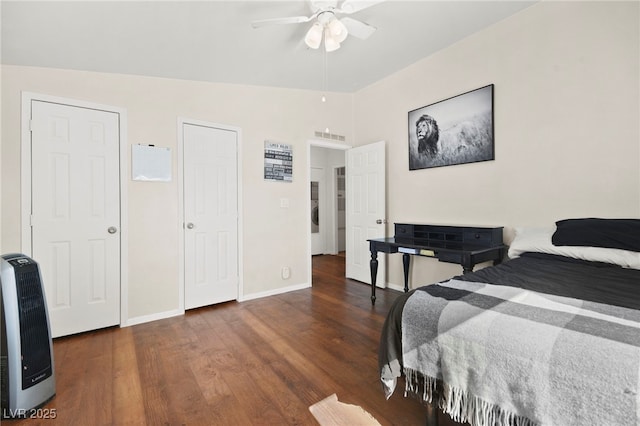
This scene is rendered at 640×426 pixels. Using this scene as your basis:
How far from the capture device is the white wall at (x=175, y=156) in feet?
7.75

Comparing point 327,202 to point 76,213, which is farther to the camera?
point 327,202

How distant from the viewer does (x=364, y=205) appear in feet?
13.3

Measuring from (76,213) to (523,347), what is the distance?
10.7 ft

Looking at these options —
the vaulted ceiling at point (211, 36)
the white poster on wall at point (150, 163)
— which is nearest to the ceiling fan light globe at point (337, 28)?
the vaulted ceiling at point (211, 36)

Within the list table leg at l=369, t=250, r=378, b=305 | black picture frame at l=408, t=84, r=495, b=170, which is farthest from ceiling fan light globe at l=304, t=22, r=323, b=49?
table leg at l=369, t=250, r=378, b=305

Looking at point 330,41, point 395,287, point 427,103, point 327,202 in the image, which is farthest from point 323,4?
point 327,202

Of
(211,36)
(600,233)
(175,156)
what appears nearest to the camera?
(600,233)

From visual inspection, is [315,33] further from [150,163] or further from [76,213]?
[76,213]

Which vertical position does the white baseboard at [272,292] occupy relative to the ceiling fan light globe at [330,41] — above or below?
below

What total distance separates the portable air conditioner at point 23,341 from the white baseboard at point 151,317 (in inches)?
44.2

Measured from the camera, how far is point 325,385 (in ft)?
5.99

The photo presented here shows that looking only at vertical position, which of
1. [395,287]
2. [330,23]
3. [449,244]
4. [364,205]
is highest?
[330,23]

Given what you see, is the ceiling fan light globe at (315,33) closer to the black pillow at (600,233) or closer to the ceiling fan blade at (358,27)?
the ceiling fan blade at (358,27)

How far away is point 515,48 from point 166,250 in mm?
3821
